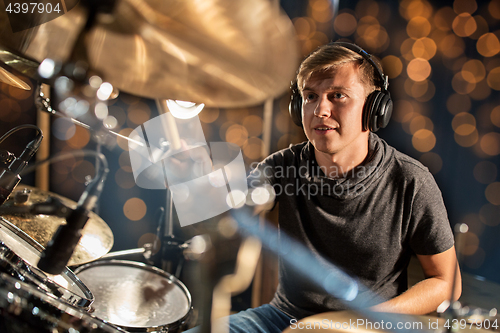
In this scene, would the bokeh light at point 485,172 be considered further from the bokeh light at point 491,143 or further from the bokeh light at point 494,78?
the bokeh light at point 494,78

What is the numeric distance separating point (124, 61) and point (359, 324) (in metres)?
0.66

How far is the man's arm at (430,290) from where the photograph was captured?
0.81 m

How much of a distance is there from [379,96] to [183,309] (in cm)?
89

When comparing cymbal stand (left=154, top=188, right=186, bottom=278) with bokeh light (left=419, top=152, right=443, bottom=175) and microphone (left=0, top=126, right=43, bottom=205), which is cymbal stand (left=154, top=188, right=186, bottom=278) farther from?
bokeh light (left=419, top=152, right=443, bottom=175)

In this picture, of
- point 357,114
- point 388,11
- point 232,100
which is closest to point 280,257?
point 357,114

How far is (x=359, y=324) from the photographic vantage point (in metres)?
0.50

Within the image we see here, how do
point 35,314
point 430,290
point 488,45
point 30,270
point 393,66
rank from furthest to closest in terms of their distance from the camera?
1. point 393,66
2. point 488,45
3. point 430,290
4. point 30,270
5. point 35,314

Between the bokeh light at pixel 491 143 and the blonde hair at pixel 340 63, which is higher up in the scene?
the blonde hair at pixel 340 63

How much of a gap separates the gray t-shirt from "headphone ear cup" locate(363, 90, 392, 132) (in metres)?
0.10

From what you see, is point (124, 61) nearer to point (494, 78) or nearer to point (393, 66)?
point (393, 66)

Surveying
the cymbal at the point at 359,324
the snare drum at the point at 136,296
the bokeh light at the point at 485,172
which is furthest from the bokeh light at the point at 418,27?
the snare drum at the point at 136,296

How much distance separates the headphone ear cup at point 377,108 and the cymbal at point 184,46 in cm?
48

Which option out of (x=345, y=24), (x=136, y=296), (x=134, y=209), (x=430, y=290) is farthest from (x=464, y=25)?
(x=134, y=209)

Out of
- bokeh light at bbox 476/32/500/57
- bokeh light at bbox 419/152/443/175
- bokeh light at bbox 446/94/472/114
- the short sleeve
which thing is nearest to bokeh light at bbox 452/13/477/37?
bokeh light at bbox 476/32/500/57
